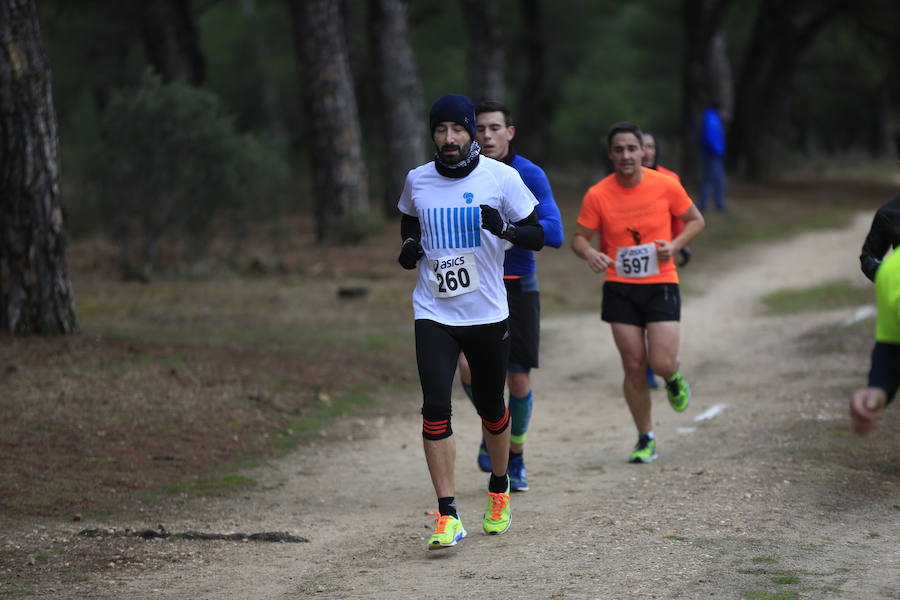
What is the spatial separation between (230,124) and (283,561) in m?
12.7

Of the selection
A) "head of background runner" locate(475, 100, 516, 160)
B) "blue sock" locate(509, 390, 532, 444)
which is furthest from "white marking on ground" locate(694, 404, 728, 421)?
"head of background runner" locate(475, 100, 516, 160)

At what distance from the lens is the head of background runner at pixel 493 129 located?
24.8ft

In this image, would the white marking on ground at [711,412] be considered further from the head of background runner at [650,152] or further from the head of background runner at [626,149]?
the head of background runner at [626,149]

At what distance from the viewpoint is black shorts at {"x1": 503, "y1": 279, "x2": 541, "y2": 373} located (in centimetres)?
781

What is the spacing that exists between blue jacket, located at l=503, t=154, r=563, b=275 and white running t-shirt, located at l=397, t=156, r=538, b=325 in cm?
73

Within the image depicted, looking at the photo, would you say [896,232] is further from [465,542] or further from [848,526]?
[465,542]

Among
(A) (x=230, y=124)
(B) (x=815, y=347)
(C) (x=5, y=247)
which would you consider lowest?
(B) (x=815, y=347)

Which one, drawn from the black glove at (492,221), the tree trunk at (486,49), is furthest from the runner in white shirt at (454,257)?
the tree trunk at (486,49)

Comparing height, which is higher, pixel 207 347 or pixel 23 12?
pixel 23 12

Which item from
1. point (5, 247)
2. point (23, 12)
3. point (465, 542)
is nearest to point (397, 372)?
point (5, 247)

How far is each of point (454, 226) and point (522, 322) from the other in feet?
5.31

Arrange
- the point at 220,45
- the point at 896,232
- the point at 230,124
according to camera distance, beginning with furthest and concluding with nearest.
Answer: the point at 220,45
the point at 230,124
the point at 896,232

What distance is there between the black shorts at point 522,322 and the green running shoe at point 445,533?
163 centimetres

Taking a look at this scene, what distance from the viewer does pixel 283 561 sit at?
6504 millimetres
